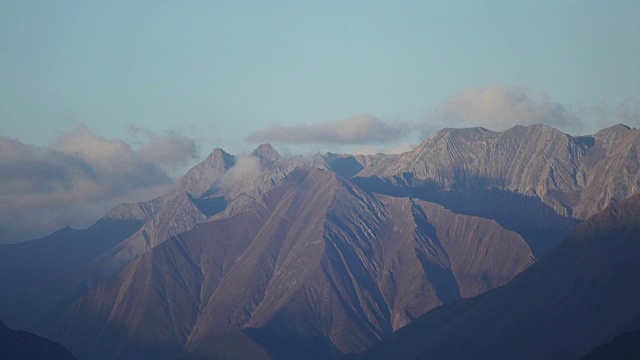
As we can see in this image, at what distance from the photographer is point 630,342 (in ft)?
579

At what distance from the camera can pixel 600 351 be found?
590ft

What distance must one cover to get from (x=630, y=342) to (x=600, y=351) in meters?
5.48
